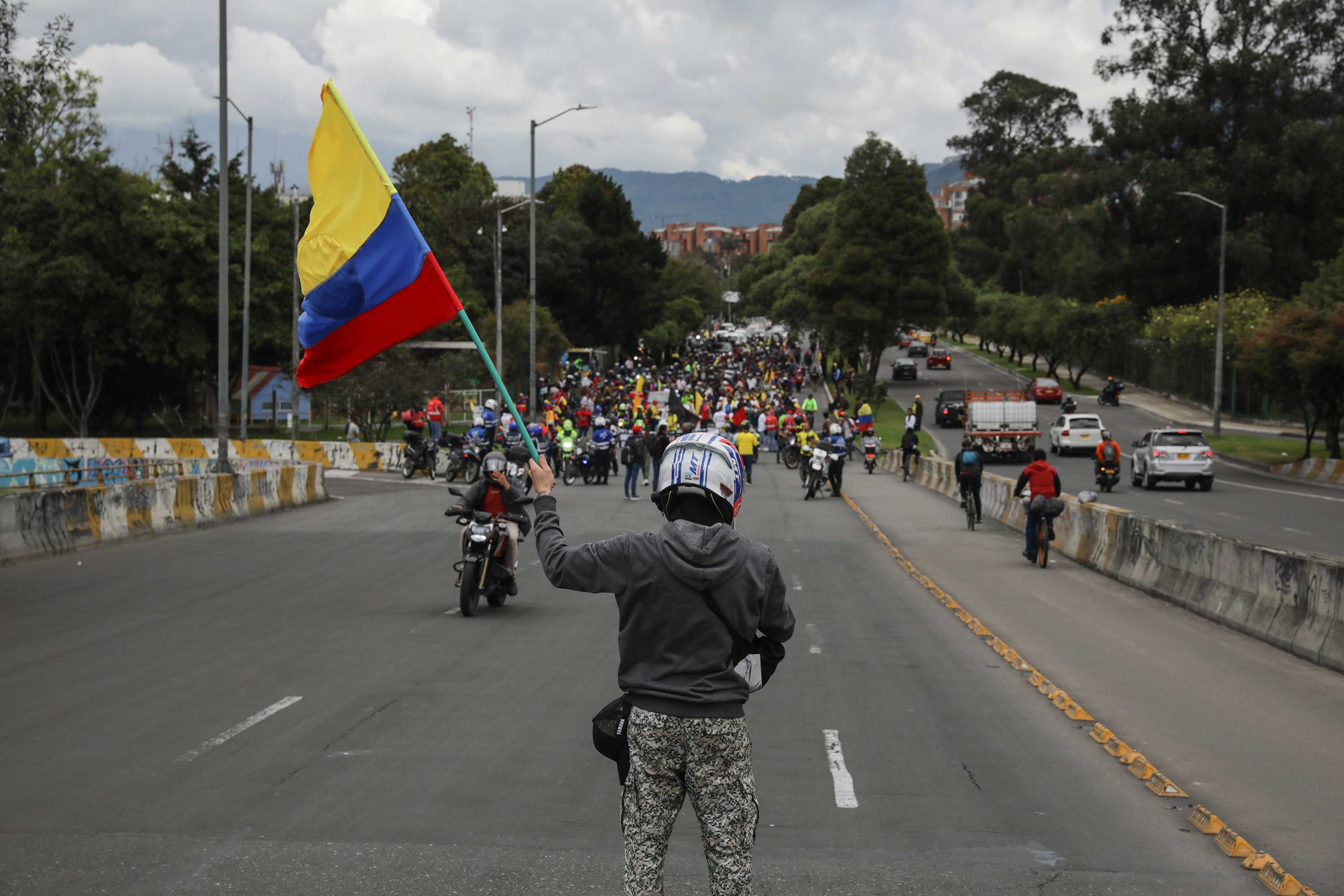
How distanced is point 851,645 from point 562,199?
11644 centimetres

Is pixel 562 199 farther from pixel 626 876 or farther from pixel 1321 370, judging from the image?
pixel 626 876

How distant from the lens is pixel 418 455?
36.7 m

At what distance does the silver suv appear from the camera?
34.4 meters

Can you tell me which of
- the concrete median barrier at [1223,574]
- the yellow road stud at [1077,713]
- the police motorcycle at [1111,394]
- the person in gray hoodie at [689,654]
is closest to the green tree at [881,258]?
the police motorcycle at [1111,394]

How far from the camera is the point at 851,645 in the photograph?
38.8 feet

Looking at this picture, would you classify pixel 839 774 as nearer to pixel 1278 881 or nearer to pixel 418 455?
pixel 1278 881

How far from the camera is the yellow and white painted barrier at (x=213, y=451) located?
36219mm

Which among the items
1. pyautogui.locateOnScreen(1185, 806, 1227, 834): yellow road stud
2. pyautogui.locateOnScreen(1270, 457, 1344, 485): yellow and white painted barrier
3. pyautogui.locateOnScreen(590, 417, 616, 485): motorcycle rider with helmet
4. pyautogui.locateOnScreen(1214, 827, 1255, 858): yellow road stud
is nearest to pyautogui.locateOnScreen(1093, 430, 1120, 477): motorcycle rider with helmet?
pyautogui.locateOnScreen(1270, 457, 1344, 485): yellow and white painted barrier

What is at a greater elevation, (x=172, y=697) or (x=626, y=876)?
(x=626, y=876)

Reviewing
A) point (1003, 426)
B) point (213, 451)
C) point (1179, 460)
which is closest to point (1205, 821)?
point (1179, 460)

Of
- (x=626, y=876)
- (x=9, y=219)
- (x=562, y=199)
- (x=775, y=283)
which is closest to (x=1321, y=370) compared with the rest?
(x=626, y=876)

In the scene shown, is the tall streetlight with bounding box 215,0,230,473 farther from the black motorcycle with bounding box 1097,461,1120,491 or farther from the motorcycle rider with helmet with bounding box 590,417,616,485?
the black motorcycle with bounding box 1097,461,1120,491

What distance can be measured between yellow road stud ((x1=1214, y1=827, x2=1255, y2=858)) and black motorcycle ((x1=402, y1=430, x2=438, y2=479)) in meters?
31.6

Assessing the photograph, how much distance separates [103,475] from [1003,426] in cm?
2966
